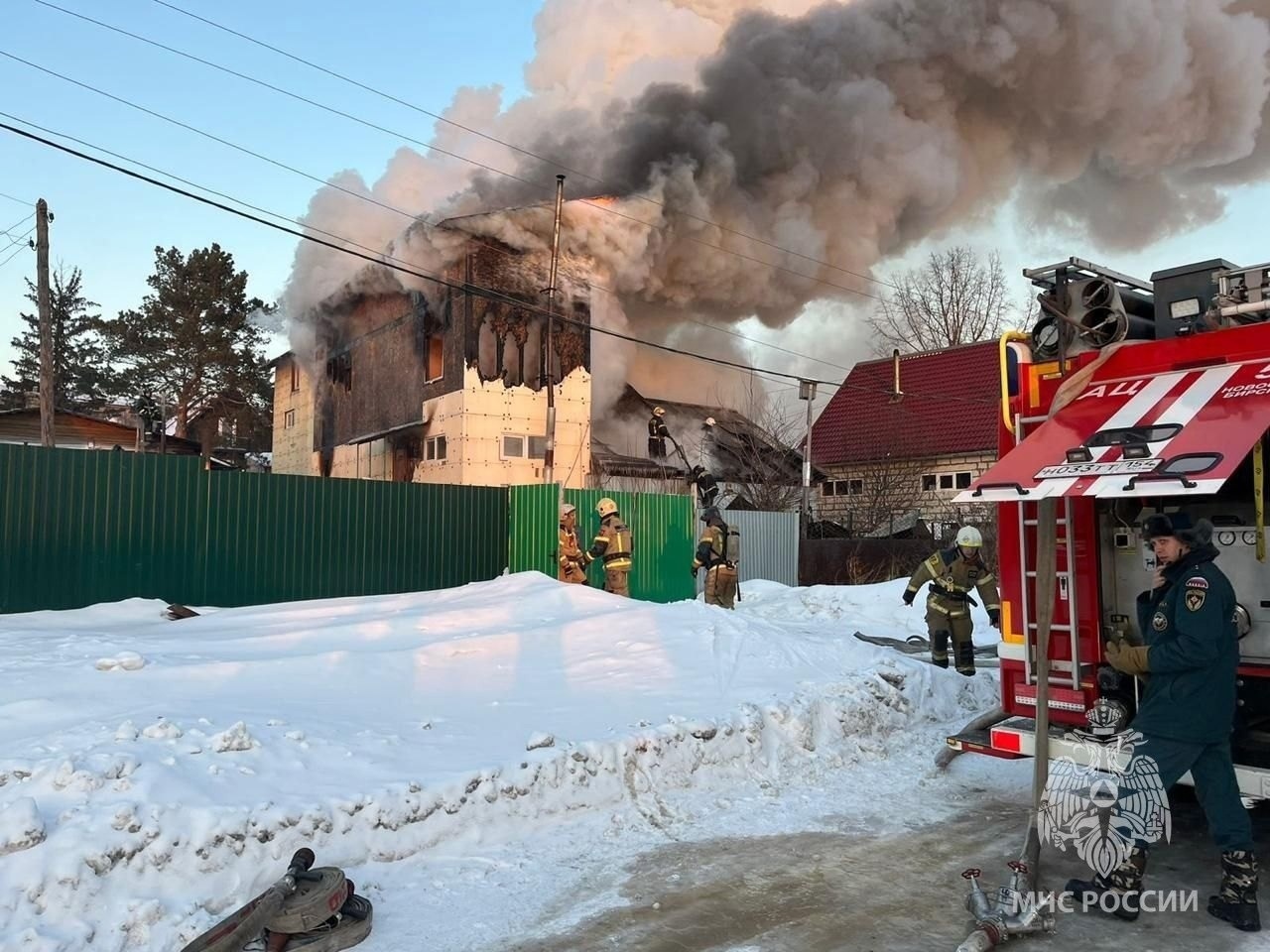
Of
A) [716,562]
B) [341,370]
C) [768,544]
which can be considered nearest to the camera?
[716,562]

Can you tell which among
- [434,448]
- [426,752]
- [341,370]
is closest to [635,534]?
[426,752]

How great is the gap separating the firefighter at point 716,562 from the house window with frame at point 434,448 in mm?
13062

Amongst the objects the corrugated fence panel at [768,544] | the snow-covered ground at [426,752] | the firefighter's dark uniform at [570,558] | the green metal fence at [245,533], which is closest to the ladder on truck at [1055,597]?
the snow-covered ground at [426,752]

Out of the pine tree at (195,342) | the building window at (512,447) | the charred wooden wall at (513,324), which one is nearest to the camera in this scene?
the charred wooden wall at (513,324)

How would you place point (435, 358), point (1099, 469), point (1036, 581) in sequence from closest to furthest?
point (1099, 469) < point (1036, 581) < point (435, 358)

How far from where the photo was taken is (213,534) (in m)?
9.77

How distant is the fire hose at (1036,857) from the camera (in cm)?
346

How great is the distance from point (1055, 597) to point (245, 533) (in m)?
8.30

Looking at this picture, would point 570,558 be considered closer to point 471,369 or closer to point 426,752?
point 426,752

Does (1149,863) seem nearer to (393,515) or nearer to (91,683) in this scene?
(91,683)

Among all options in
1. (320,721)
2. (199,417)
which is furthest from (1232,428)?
(199,417)

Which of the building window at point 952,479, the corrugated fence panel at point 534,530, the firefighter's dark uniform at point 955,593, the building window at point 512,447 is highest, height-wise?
the building window at point 512,447

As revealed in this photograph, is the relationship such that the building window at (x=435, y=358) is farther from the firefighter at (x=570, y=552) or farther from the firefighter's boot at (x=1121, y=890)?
the firefighter's boot at (x=1121, y=890)

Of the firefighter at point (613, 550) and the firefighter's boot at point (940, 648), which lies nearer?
the firefighter's boot at point (940, 648)
